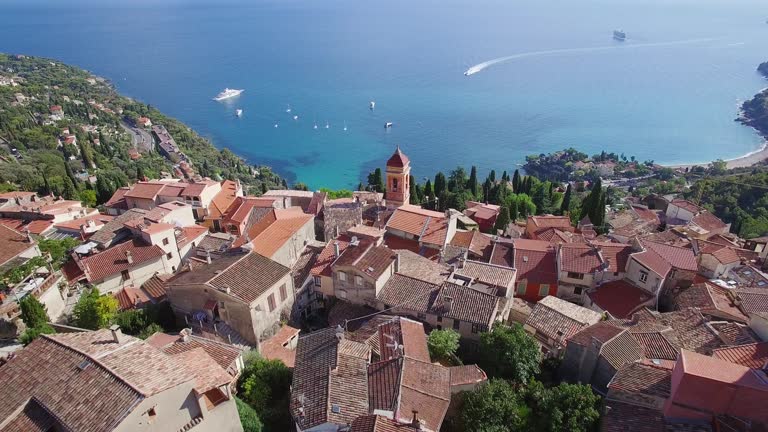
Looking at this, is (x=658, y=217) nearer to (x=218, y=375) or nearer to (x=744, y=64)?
(x=218, y=375)

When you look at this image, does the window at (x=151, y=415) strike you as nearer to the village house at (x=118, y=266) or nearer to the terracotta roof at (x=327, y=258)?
the terracotta roof at (x=327, y=258)

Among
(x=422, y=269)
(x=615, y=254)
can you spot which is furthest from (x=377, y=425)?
(x=615, y=254)

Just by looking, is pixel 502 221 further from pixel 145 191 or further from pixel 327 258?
pixel 145 191

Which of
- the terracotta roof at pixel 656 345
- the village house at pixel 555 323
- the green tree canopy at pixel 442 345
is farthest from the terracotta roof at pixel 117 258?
the terracotta roof at pixel 656 345

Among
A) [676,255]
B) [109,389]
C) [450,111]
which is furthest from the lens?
[450,111]

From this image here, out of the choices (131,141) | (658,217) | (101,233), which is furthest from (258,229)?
(131,141)
